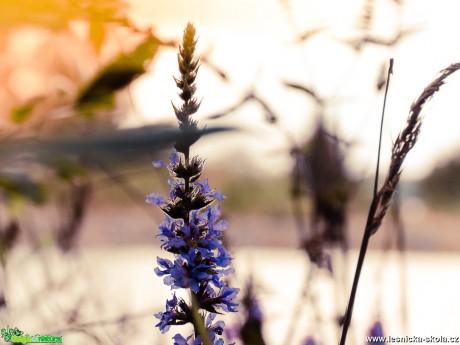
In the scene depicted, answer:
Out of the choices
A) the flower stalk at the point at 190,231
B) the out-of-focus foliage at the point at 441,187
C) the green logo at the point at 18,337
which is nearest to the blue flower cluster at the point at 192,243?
the flower stalk at the point at 190,231

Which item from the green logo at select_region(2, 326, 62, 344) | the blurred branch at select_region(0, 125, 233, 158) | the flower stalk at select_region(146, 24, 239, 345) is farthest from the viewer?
the green logo at select_region(2, 326, 62, 344)

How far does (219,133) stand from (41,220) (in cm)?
498

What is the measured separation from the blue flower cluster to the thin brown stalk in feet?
0.30

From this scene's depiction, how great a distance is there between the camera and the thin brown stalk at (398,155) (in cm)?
52

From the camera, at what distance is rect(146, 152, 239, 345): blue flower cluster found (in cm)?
48

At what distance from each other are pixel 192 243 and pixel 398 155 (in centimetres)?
15

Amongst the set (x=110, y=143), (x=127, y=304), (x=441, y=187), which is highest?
(x=441, y=187)

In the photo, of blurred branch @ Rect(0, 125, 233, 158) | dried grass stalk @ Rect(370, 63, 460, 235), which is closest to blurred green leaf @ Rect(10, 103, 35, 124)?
dried grass stalk @ Rect(370, 63, 460, 235)

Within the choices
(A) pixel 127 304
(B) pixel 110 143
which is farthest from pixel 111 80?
(A) pixel 127 304

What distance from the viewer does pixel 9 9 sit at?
45 centimetres

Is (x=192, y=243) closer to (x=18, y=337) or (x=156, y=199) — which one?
(x=156, y=199)

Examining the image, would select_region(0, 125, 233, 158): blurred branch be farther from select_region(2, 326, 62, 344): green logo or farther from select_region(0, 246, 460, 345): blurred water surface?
select_region(2, 326, 62, 344): green logo

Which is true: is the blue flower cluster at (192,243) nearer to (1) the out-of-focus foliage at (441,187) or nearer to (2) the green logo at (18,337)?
(2) the green logo at (18,337)

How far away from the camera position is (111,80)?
0.63 meters
